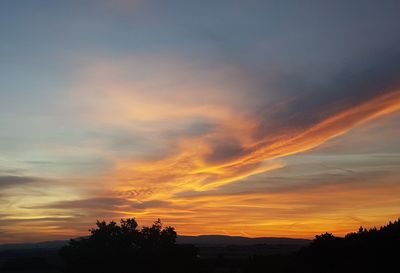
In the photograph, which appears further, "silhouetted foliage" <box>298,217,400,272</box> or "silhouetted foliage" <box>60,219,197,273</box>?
A: "silhouetted foliage" <box>60,219,197,273</box>

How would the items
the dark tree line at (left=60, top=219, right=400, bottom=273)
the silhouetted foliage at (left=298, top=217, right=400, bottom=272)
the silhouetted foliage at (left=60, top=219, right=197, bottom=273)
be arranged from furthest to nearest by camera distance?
the silhouetted foliage at (left=60, top=219, right=197, bottom=273) < the dark tree line at (left=60, top=219, right=400, bottom=273) < the silhouetted foliage at (left=298, top=217, right=400, bottom=272)

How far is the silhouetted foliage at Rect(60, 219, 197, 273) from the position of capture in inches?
2250

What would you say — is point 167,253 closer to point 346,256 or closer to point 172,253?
point 172,253

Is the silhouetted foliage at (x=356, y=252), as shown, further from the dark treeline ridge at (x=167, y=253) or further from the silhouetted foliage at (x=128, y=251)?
the silhouetted foliage at (x=128, y=251)

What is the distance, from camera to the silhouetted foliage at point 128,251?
57156 millimetres

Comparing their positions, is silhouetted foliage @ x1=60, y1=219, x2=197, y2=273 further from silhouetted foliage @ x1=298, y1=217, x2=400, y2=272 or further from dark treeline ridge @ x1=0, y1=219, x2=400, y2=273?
silhouetted foliage @ x1=298, y1=217, x2=400, y2=272

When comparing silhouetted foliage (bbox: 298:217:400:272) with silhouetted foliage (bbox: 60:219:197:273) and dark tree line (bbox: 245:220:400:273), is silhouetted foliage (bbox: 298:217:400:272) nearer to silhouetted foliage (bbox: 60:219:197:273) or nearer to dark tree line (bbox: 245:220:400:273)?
dark tree line (bbox: 245:220:400:273)

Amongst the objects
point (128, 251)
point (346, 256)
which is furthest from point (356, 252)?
point (128, 251)

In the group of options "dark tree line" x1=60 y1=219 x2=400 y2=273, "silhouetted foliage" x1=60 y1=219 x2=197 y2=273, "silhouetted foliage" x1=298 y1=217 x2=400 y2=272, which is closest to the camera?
"silhouetted foliage" x1=298 y1=217 x2=400 y2=272

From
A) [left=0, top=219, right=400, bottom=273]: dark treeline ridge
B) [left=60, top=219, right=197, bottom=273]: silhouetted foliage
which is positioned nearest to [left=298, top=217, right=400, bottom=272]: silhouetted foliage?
[left=0, top=219, right=400, bottom=273]: dark treeline ridge

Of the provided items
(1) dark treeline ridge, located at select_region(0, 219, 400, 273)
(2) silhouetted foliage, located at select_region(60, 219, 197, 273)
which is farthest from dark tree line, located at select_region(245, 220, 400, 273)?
(2) silhouetted foliage, located at select_region(60, 219, 197, 273)

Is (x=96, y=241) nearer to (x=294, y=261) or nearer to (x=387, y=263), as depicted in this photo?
(x=294, y=261)

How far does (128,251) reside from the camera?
61.5m

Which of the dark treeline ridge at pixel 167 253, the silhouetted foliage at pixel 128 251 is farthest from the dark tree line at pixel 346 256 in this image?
the silhouetted foliage at pixel 128 251
